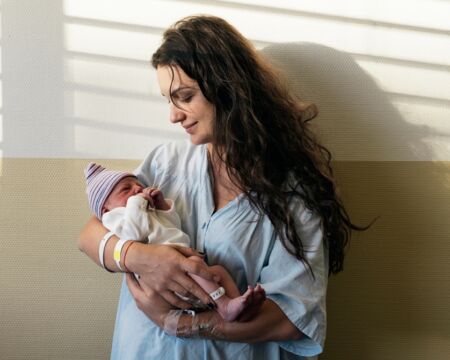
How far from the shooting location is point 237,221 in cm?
145

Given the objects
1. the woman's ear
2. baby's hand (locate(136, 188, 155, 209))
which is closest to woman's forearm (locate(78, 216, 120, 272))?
baby's hand (locate(136, 188, 155, 209))

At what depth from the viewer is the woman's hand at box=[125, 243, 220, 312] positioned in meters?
1.34

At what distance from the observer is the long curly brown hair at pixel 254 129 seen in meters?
1.43

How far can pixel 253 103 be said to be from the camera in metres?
1.47

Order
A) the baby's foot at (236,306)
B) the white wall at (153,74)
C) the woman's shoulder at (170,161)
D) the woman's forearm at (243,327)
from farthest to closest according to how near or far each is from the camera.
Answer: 1. the white wall at (153,74)
2. the woman's shoulder at (170,161)
3. the woman's forearm at (243,327)
4. the baby's foot at (236,306)

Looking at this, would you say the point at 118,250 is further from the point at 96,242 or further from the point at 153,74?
the point at 153,74

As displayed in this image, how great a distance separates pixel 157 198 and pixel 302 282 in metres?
0.42

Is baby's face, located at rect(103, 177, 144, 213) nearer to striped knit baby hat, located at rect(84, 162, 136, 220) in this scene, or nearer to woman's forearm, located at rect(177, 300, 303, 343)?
striped knit baby hat, located at rect(84, 162, 136, 220)

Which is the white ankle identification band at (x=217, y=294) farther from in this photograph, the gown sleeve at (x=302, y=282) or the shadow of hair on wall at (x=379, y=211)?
the shadow of hair on wall at (x=379, y=211)

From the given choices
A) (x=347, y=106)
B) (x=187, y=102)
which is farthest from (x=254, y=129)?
(x=347, y=106)

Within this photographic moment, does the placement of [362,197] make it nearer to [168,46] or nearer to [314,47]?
[314,47]

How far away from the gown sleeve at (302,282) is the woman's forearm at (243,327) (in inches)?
0.9

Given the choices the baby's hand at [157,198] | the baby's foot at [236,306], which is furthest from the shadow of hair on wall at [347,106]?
the baby's foot at [236,306]

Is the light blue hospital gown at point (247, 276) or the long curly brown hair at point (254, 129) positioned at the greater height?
the long curly brown hair at point (254, 129)
